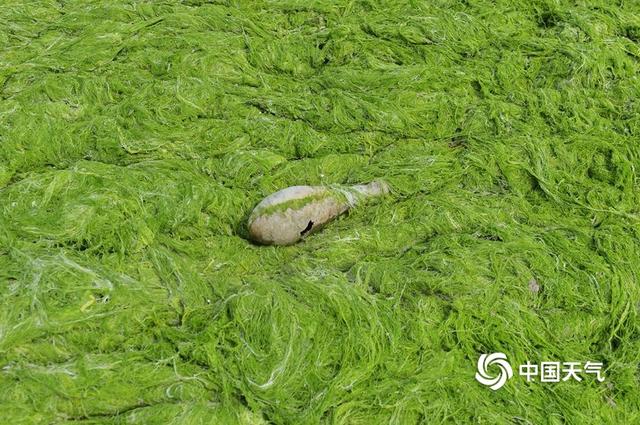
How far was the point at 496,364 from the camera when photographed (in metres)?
3.05

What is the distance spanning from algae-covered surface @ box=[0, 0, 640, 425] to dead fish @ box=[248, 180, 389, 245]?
0.11 m

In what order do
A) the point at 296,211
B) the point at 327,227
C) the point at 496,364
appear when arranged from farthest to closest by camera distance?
the point at 327,227, the point at 296,211, the point at 496,364

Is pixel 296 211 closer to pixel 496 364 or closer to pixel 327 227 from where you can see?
pixel 327 227

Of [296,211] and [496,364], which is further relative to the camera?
[296,211]

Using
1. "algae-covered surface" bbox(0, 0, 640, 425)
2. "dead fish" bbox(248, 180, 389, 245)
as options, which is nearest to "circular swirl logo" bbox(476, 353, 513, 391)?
"algae-covered surface" bbox(0, 0, 640, 425)

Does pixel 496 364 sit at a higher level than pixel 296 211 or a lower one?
lower

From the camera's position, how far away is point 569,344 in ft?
10.5

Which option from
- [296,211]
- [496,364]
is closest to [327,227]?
[296,211]

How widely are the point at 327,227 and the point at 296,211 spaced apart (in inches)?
12.3

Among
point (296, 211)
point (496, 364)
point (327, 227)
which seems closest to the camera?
point (496, 364)

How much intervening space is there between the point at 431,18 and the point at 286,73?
1440mm

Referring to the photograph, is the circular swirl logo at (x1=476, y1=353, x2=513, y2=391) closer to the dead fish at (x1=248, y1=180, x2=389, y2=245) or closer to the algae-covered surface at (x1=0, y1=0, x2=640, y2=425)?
the algae-covered surface at (x1=0, y1=0, x2=640, y2=425)

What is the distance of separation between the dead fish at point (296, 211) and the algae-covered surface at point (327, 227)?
0.11 meters

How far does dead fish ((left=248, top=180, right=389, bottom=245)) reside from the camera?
11.8 ft
